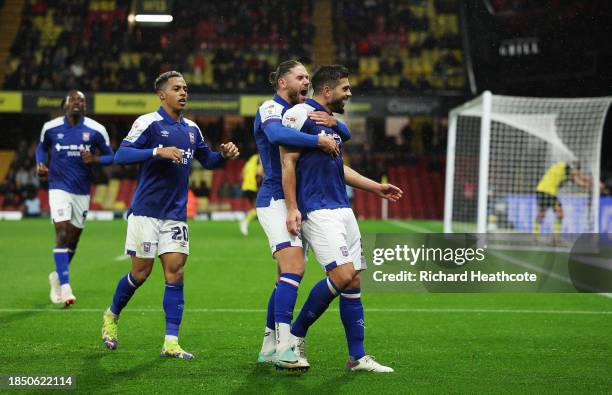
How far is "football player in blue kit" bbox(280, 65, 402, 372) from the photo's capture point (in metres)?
6.04

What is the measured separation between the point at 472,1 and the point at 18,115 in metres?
18.0

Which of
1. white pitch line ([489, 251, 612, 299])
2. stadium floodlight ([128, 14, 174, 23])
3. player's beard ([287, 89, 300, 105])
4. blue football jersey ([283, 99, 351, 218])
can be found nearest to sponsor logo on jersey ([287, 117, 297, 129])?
blue football jersey ([283, 99, 351, 218])

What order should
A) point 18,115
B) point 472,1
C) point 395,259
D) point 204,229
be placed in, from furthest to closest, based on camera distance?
point 18,115, point 472,1, point 204,229, point 395,259

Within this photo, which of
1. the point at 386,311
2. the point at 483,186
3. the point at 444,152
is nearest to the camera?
the point at 386,311

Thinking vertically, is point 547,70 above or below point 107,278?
above

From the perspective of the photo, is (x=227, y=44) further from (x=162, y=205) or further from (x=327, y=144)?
(x=327, y=144)

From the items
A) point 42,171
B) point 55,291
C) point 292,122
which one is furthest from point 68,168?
point 292,122

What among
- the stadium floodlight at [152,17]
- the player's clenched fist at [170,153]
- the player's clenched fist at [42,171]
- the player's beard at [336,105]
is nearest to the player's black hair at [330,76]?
the player's beard at [336,105]

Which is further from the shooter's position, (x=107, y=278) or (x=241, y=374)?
(x=107, y=278)

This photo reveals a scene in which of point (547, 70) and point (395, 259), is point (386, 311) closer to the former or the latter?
point (395, 259)

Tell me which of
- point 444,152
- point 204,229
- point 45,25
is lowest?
point 204,229

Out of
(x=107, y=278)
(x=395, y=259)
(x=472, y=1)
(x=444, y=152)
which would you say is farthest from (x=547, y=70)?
(x=395, y=259)

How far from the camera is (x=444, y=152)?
1348 inches

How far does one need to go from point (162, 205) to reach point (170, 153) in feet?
1.82
